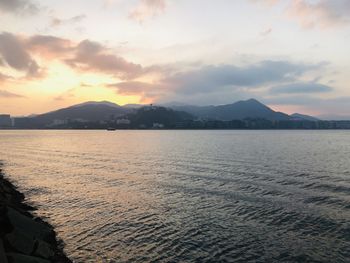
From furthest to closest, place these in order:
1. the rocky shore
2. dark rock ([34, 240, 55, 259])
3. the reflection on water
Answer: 1. the reflection on water
2. dark rock ([34, 240, 55, 259])
3. the rocky shore

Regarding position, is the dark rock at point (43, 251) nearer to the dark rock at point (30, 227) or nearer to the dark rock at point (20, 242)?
the dark rock at point (20, 242)

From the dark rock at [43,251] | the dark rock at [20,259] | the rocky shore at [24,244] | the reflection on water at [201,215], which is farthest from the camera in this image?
the reflection on water at [201,215]

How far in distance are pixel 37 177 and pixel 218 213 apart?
115 feet

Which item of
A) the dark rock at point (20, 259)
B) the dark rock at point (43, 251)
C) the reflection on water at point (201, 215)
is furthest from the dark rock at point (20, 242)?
the reflection on water at point (201, 215)

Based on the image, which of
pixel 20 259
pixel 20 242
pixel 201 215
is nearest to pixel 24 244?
pixel 20 242

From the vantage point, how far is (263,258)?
1930 cm

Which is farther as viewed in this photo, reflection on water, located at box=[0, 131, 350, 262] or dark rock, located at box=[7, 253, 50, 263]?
reflection on water, located at box=[0, 131, 350, 262]

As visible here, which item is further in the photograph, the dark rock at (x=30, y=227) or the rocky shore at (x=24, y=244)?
the dark rock at (x=30, y=227)

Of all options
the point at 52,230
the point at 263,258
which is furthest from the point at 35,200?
the point at 263,258

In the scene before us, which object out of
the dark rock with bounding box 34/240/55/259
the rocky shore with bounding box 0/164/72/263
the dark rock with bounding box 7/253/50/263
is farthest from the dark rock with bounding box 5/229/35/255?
the dark rock with bounding box 7/253/50/263

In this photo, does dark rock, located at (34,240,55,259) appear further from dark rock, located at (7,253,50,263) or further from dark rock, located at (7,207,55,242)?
dark rock, located at (7,207,55,242)

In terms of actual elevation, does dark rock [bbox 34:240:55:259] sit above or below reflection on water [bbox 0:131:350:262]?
above

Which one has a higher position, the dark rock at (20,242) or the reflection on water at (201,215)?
the dark rock at (20,242)

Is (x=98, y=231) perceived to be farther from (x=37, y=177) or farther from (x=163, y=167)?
(x=163, y=167)
